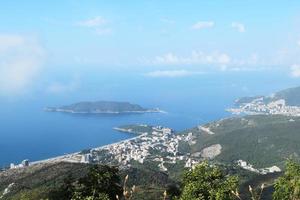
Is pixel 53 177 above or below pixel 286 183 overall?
below

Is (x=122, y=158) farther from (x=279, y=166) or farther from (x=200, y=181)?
(x=200, y=181)

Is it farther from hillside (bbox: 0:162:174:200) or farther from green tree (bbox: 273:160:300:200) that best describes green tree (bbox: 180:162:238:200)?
hillside (bbox: 0:162:174:200)

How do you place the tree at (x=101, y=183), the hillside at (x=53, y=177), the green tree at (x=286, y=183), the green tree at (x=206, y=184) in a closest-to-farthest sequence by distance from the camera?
the green tree at (x=206, y=184) → the green tree at (x=286, y=183) → the tree at (x=101, y=183) → the hillside at (x=53, y=177)

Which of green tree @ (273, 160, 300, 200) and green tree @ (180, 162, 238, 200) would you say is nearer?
green tree @ (180, 162, 238, 200)

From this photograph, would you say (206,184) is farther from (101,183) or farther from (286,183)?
(101,183)

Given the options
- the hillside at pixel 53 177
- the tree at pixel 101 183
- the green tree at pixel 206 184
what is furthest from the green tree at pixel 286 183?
the hillside at pixel 53 177

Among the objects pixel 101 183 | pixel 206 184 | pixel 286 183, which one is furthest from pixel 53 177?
pixel 286 183

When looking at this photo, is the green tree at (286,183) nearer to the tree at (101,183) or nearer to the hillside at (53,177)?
the tree at (101,183)

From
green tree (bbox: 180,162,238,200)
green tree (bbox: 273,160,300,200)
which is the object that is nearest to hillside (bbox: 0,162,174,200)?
green tree (bbox: 180,162,238,200)
